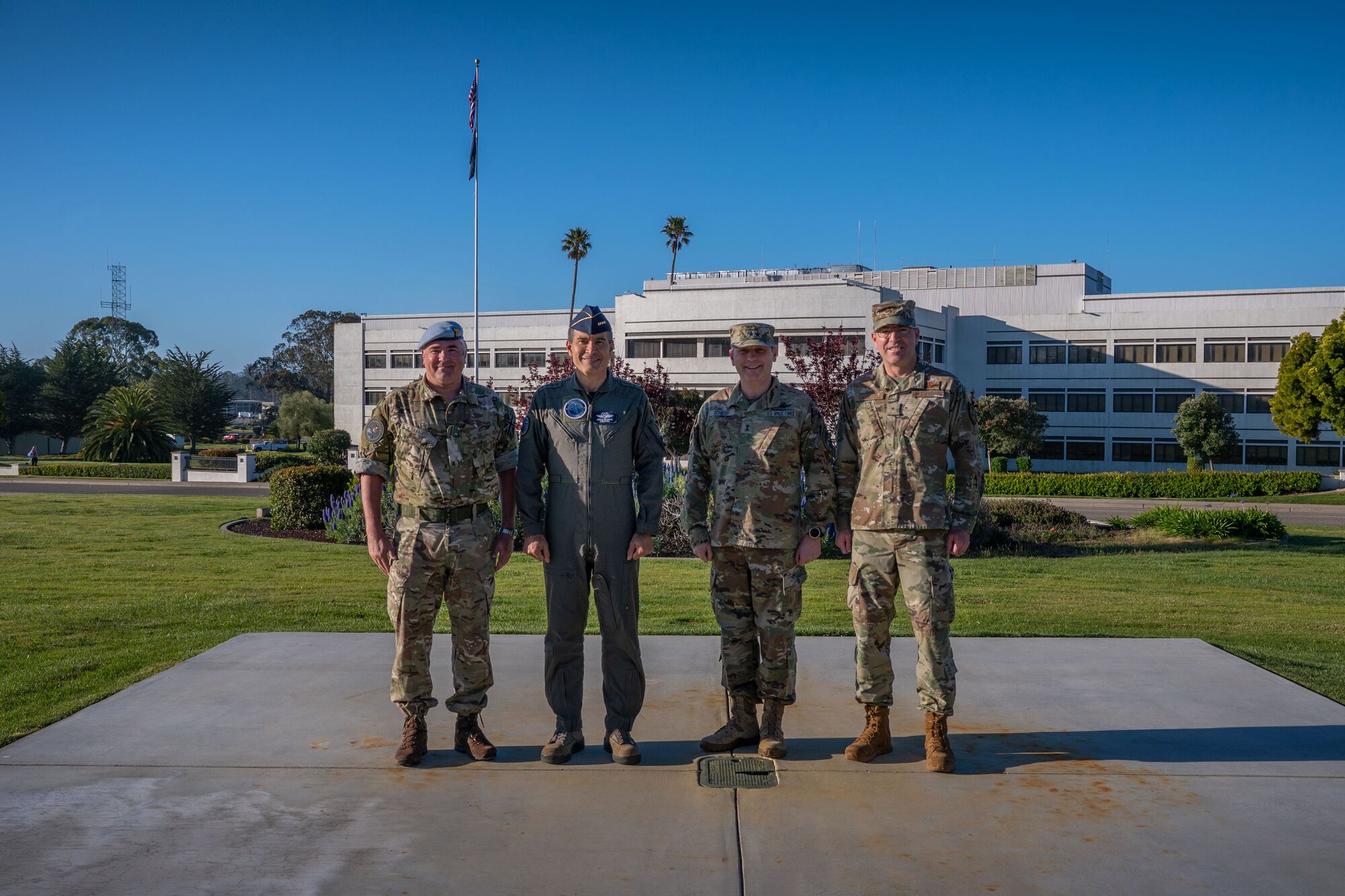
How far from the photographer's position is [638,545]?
482 centimetres

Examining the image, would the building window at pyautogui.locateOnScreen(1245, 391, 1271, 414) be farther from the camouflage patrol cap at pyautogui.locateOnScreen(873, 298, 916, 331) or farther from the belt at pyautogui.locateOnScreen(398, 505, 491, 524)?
the belt at pyautogui.locateOnScreen(398, 505, 491, 524)

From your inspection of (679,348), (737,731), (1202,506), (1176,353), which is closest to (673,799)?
(737,731)

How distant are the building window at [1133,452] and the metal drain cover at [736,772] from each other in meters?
52.8

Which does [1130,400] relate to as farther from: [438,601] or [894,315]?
[438,601]

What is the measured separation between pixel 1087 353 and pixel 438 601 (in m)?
55.2

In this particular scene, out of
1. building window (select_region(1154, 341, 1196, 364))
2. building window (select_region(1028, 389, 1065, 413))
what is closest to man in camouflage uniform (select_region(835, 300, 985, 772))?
building window (select_region(1028, 389, 1065, 413))

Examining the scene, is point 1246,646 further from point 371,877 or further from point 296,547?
point 296,547

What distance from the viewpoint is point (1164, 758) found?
4859 mm

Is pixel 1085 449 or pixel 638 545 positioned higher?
pixel 1085 449

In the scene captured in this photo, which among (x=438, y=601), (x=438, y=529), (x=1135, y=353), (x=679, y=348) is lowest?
(x=438, y=601)

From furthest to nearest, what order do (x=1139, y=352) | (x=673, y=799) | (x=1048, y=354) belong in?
(x=1048, y=354)
(x=1139, y=352)
(x=673, y=799)

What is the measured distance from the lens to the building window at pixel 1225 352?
51.8 metres

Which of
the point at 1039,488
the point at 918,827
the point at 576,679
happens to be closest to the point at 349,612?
the point at 576,679

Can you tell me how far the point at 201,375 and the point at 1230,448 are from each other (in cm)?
5330
